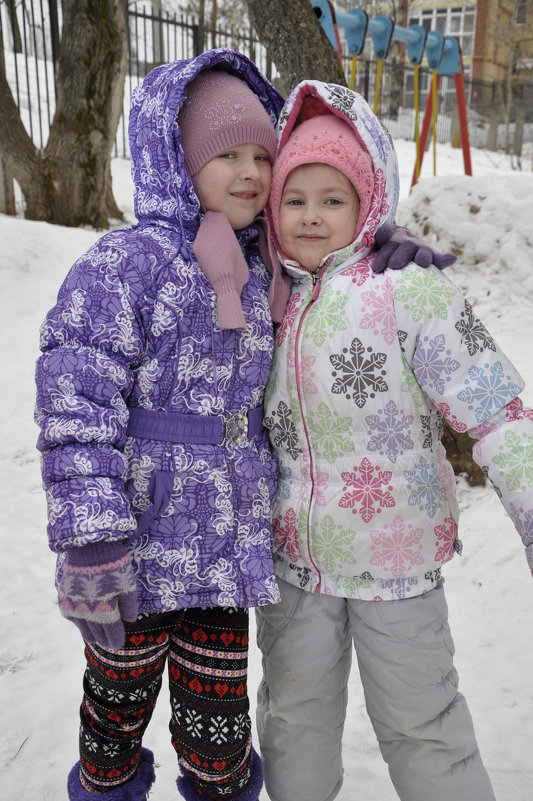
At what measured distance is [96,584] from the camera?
→ 4.36 feet

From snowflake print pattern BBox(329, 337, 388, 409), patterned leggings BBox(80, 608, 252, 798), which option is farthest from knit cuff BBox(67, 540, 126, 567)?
snowflake print pattern BBox(329, 337, 388, 409)

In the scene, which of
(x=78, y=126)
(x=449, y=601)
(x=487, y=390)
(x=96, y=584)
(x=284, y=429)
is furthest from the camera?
(x=78, y=126)

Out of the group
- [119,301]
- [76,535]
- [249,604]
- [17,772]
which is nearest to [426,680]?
[249,604]

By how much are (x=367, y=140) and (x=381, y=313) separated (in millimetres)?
392

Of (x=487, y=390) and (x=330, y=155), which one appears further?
(x=330, y=155)

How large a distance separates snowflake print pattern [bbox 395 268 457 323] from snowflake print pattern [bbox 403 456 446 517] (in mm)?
329

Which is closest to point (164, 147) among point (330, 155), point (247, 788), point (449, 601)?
point (330, 155)

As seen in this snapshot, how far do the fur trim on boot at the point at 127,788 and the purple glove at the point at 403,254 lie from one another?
128 cm

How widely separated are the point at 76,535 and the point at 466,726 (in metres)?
0.96

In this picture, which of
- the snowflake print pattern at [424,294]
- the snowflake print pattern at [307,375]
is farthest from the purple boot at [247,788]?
the snowflake print pattern at [424,294]

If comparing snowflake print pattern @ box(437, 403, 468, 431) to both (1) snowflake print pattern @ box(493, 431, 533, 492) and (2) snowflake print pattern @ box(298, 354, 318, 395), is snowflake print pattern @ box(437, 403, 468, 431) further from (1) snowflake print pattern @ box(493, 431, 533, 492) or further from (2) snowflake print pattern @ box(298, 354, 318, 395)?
(2) snowflake print pattern @ box(298, 354, 318, 395)

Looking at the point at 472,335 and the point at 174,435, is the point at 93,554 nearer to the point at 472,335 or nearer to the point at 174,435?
the point at 174,435

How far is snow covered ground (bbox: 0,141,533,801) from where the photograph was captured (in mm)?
2086

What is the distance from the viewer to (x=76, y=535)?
51.1 inches
